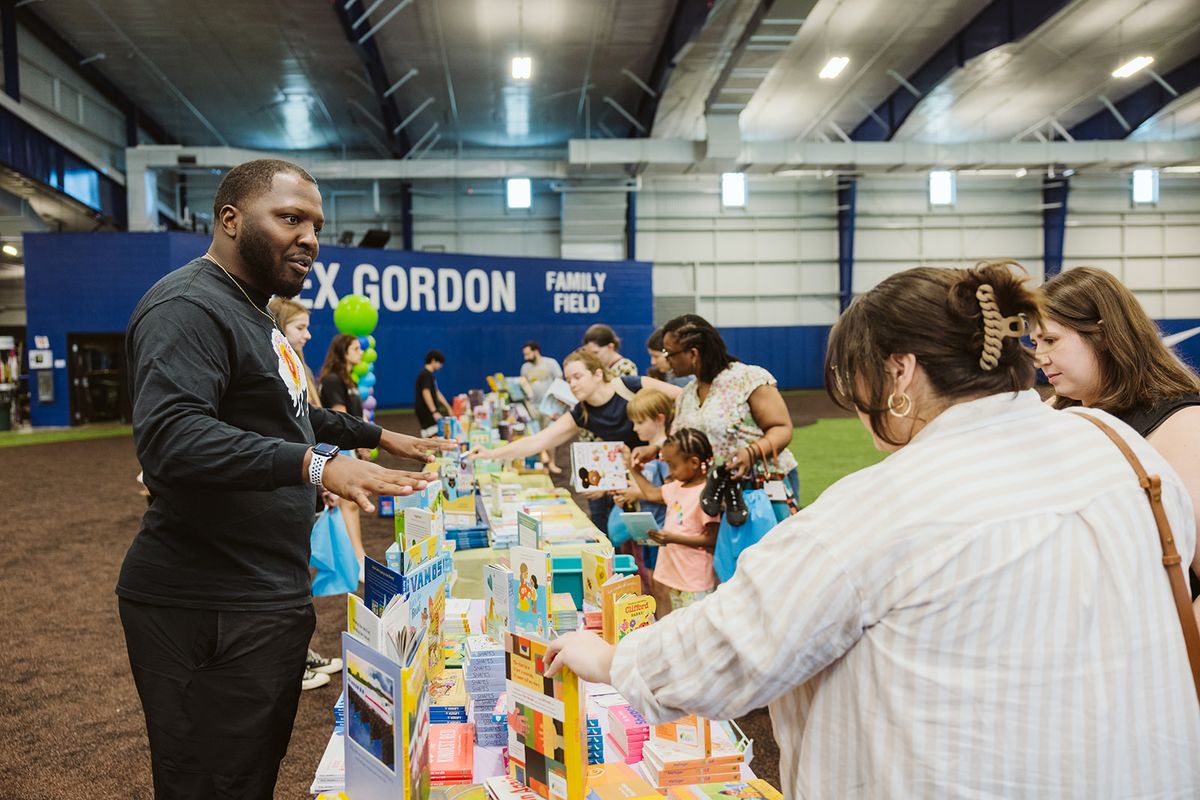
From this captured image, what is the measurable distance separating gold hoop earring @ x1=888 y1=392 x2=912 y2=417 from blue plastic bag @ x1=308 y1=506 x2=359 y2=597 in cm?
273

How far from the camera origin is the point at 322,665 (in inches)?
157

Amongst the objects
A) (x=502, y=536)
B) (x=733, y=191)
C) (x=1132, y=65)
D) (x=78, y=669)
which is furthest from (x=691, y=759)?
(x=733, y=191)

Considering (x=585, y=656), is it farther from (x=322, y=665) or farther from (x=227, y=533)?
(x=322, y=665)

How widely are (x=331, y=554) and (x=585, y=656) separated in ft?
7.93

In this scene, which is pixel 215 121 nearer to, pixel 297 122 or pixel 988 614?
pixel 297 122

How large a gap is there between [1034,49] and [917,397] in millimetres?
16167

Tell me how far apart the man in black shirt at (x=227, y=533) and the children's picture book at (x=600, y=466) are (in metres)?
2.26

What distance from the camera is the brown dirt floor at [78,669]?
3.05m

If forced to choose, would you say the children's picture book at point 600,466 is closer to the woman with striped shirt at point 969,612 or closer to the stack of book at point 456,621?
the stack of book at point 456,621

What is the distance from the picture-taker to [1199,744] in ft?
3.30

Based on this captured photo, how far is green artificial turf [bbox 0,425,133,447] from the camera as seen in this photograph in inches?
522

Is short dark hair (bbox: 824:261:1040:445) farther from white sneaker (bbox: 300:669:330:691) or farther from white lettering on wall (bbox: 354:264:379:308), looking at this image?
white lettering on wall (bbox: 354:264:379:308)

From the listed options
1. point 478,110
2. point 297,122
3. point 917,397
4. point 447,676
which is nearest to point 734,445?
point 447,676

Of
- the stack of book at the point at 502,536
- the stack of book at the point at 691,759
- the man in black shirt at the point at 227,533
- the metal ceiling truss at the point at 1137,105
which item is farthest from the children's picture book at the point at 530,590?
the metal ceiling truss at the point at 1137,105
